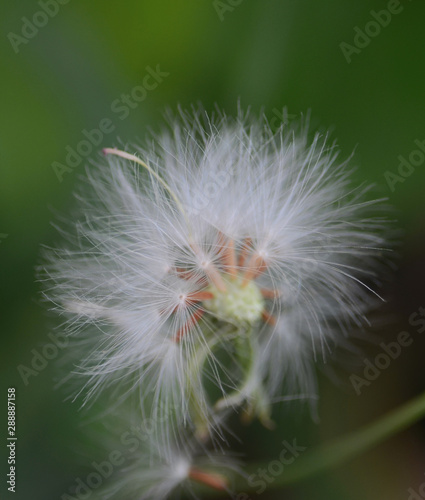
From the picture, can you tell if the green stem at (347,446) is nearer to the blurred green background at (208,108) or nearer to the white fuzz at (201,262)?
the blurred green background at (208,108)

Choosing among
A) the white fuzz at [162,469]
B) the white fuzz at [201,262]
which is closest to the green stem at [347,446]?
the white fuzz at [162,469]

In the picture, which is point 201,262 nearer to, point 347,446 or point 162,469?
point 162,469

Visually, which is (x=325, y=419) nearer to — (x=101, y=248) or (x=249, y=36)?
(x=101, y=248)

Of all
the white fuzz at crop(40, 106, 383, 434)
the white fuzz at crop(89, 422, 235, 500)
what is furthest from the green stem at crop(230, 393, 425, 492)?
the white fuzz at crop(40, 106, 383, 434)

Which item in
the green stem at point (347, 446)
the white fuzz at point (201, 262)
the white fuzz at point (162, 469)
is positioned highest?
the white fuzz at point (201, 262)

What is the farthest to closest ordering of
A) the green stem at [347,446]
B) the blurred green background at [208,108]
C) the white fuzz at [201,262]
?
the blurred green background at [208,108]
the green stem at [347,446]
the white fuzz at [201,262]

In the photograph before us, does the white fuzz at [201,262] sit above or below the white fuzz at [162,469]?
above

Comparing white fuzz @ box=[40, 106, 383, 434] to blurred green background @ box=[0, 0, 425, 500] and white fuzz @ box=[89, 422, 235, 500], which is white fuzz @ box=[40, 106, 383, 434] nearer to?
white fuzz @ box=[89, 422, 235, 500]
